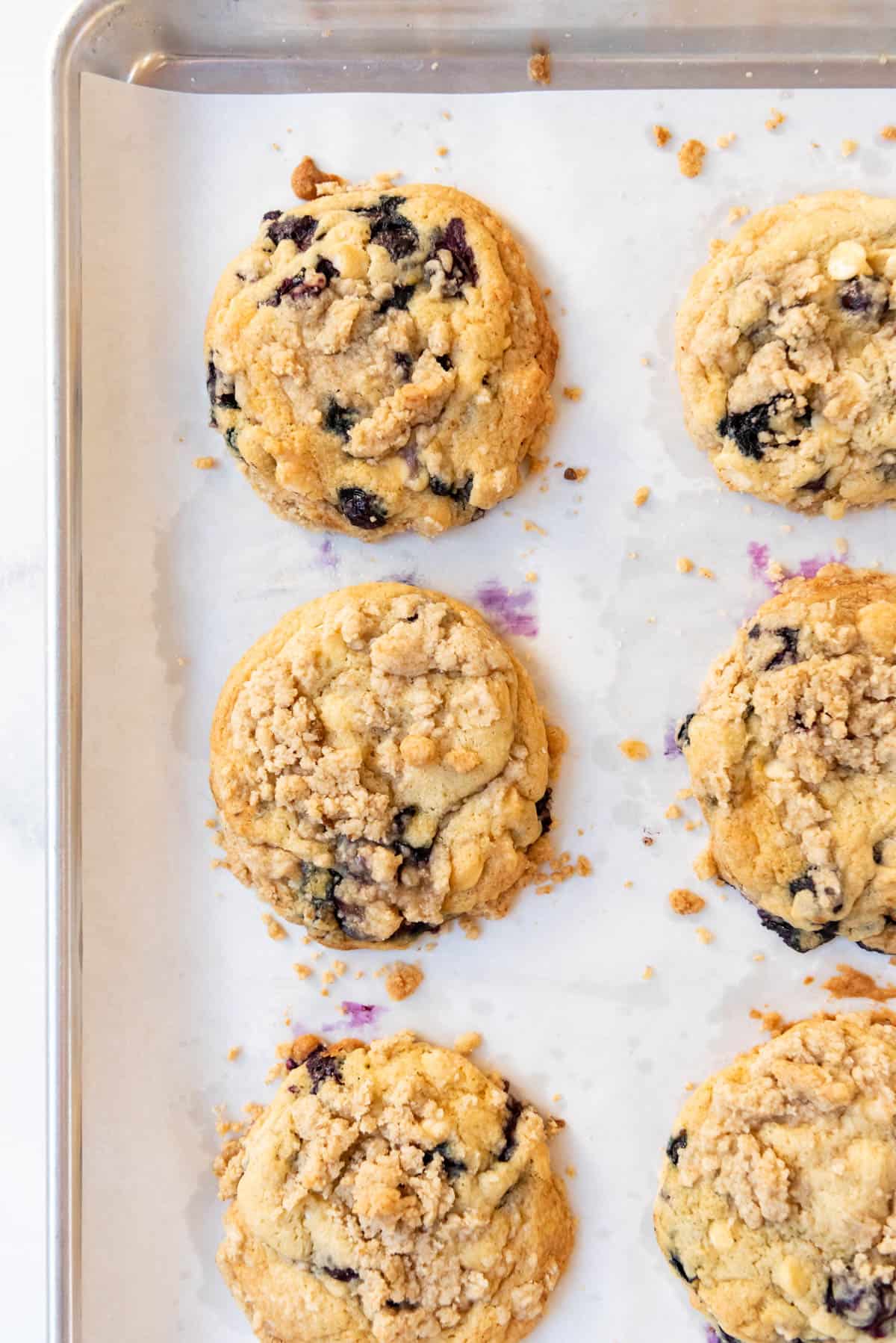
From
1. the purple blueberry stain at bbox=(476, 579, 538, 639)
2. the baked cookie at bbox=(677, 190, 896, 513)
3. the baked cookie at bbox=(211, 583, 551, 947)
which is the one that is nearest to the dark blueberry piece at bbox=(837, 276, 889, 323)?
the baked cookie at bbox=(677, 190, 896, 513)

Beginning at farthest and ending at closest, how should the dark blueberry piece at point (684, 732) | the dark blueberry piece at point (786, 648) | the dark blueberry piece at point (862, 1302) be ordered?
1. the dark blueberry piece at point (684, 732)
2. the dark blueberry piece at point (786, 648)
3. the dark blueberry piece at point (862, 1302)

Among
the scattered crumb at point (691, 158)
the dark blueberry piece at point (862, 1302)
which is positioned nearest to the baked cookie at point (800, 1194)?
the dark blueberry piece at point (862, 1302)

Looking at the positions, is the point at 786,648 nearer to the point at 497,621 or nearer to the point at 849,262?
the point at 497,621

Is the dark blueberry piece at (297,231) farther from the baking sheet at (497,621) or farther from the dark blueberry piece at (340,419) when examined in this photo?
the dark blueberry piece at (340,419)

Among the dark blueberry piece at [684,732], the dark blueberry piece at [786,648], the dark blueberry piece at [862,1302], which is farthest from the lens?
the dark blueberry piece at [684,732]

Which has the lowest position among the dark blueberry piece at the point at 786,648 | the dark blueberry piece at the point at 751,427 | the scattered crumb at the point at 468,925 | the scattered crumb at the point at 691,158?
the scattered crumb at the point at 468,925

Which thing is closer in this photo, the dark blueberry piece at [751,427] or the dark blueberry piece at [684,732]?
the dark blueberry piece at [751,427]

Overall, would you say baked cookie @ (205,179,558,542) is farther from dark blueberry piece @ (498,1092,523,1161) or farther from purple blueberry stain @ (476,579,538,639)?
dark blueberry piece @ (498,1092,523,1161)

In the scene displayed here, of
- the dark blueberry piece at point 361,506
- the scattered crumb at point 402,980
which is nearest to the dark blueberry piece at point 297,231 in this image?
the dark blueberry piece at point 361,506

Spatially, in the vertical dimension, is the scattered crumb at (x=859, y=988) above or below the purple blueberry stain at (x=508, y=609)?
below
